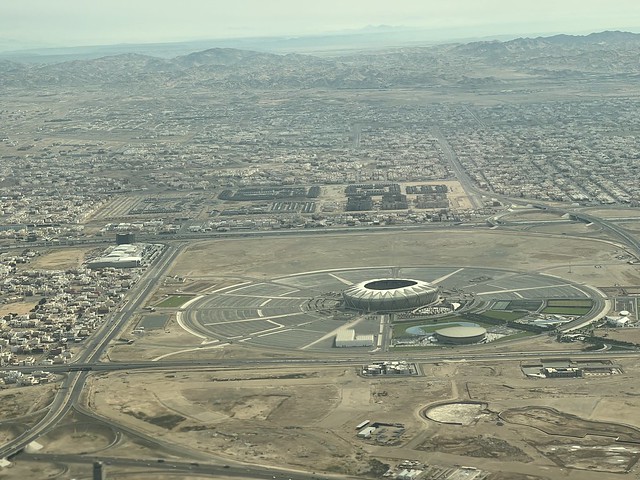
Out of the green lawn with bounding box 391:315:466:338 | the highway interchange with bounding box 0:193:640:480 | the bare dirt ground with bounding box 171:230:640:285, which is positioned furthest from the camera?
the bare dirt ground with bounding box 171:230:640:285

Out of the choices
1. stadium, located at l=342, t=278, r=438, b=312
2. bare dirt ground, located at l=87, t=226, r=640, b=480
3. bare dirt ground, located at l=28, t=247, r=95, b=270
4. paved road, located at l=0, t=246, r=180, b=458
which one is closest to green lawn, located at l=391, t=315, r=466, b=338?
stadium, located at l=342, t=278, r=438, b=312

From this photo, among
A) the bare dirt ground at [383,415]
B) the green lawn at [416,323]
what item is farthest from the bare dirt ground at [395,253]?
the bare dirt ground at [383,415]

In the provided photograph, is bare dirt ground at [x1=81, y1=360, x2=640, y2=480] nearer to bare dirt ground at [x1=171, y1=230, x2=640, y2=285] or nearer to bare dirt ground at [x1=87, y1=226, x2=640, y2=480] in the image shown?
bare dirt ground at [x1=87, y1=226, x2=640, y2=480]

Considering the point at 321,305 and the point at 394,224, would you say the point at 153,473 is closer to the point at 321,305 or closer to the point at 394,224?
the point at 321,305

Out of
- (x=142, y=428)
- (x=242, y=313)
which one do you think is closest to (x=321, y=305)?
(x=242, y=313)

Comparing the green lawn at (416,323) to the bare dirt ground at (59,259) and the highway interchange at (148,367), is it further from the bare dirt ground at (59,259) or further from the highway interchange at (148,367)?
the bare dirt ground at (59,259)

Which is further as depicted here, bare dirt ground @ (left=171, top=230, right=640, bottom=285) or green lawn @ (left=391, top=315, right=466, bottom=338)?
bare dirt ground @ (left=171, top=230, right=640, bottom=285)
